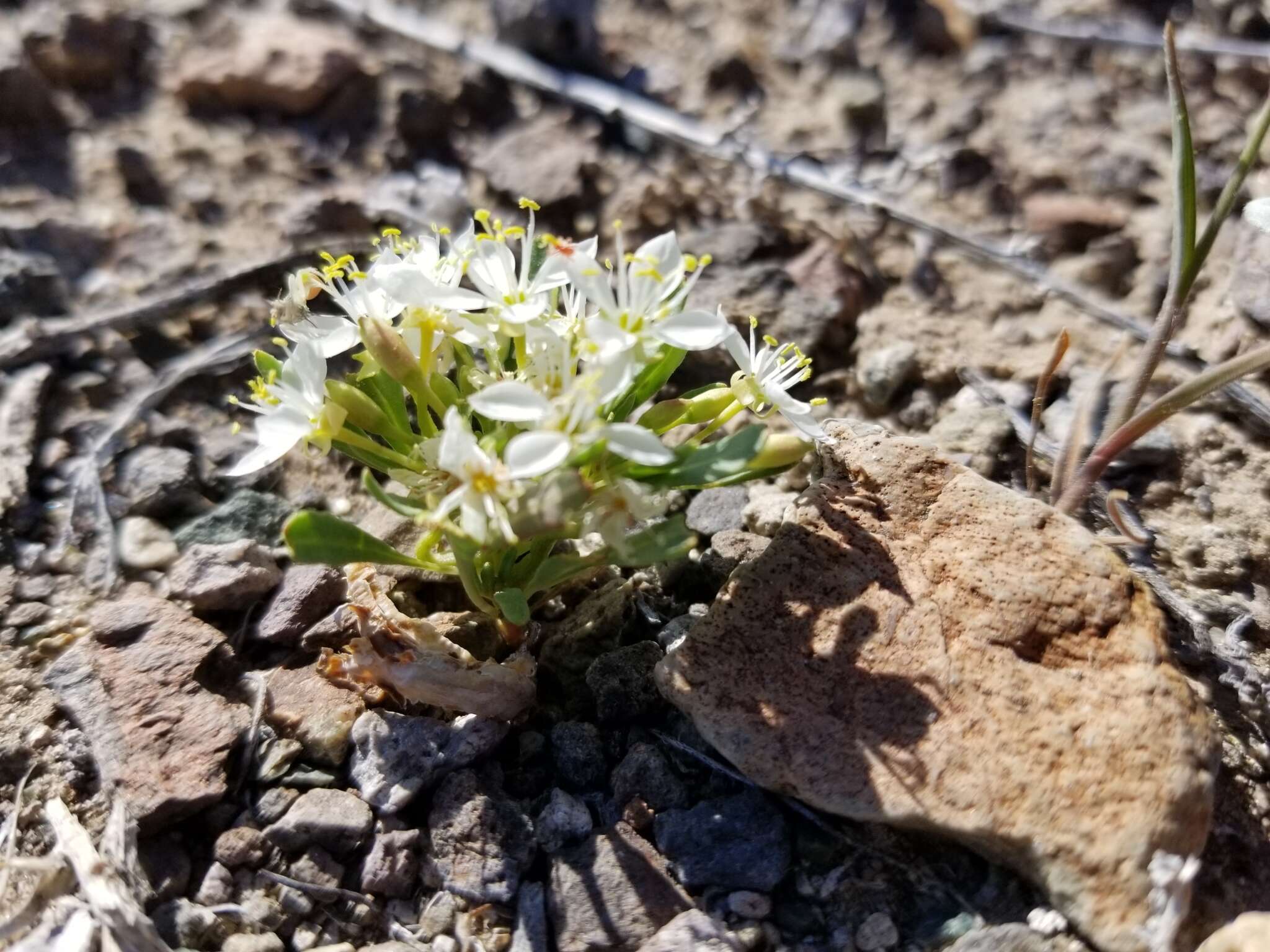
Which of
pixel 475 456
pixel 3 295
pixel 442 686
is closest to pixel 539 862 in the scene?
pixel 442 686

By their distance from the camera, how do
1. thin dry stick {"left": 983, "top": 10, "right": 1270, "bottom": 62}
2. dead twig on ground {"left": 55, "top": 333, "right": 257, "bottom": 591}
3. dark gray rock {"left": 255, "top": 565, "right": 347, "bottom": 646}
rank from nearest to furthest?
dark gray rock {"left": 255, "top": 565, "right": 347, "bottom": 646}
dead twig on ground {"left": 55, "top": 333, "right": 257, "bottom": 591}
thin dry stick {"left": 983, "top": 10, "right": 1270, "bottom": 62}

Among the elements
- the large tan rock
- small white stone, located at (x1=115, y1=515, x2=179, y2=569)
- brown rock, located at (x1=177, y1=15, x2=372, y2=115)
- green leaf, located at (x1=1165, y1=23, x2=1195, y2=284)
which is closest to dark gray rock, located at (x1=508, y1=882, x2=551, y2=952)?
the large tan rock

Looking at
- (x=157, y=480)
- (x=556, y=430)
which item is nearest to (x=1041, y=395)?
(x=556, y=430)

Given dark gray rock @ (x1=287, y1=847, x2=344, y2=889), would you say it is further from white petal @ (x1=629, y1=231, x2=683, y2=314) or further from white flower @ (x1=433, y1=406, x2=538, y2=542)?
white petal @ (x1=629, y1=231, x2=683, y2=314)

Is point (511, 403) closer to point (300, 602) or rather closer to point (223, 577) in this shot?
point (300, 602)

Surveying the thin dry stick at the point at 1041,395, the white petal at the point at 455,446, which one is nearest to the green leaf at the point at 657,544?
the white petal at the point at 455,446

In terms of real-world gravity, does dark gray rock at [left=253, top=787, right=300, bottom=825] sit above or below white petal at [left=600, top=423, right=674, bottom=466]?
below
